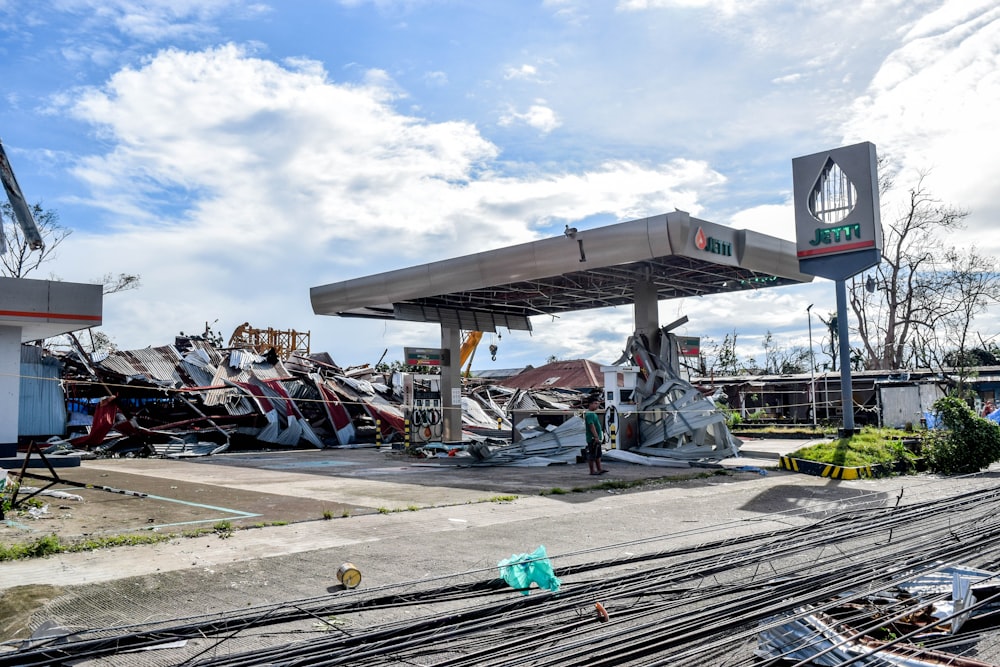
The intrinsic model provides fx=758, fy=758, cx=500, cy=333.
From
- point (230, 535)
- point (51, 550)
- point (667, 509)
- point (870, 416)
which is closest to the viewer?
point (51, 550)

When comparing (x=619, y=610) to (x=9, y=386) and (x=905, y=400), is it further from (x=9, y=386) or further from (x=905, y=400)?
(x=905, y=400)

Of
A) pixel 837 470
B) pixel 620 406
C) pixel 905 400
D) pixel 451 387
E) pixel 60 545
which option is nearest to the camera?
pixel 60 545

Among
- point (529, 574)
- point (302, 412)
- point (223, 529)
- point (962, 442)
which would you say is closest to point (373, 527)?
point (223, 529)

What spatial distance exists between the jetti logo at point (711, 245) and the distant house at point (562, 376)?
3406 cm

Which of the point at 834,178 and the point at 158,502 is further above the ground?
the point at 834,178

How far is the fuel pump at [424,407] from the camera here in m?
24.2

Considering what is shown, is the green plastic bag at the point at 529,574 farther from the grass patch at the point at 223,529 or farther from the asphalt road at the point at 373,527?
the grass patch at the point at 223,529

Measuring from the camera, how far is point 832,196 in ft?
57.7

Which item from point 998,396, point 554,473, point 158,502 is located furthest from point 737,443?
point 998,396

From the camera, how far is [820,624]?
4.67 metres

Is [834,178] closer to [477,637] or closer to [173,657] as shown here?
[477,637]

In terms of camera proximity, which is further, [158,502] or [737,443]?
[737,443]

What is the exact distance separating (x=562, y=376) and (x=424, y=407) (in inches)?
1256

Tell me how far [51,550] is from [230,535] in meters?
1.74
